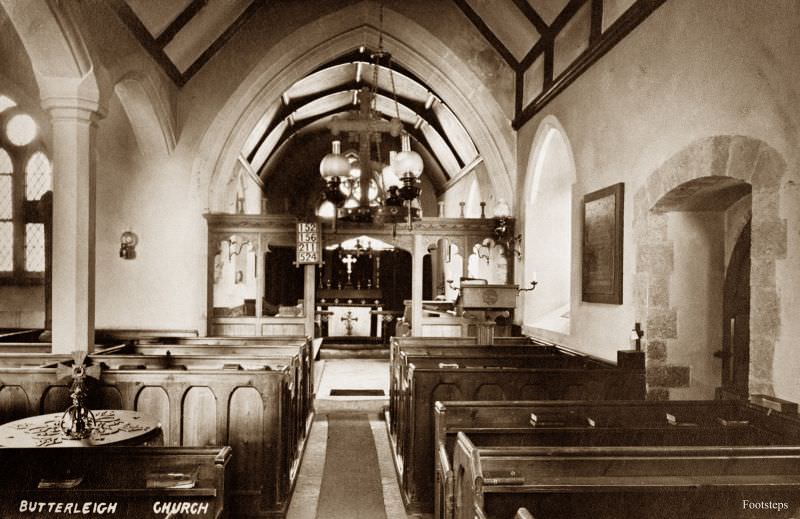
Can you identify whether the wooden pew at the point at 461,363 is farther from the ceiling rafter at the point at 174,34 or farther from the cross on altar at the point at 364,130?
the ceiling rafter at the point at 174,34

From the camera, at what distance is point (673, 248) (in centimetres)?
419

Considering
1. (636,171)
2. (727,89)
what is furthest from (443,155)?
(727,89)

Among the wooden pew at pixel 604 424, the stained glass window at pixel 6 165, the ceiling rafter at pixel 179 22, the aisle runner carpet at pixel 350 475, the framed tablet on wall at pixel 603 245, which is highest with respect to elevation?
the ceiling rafter at pixel 179 22

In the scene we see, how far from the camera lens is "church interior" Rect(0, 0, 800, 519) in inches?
86.0

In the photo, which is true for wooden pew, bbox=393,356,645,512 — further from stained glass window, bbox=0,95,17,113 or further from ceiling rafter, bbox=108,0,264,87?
stained glass window, bbox=0,95,17,113

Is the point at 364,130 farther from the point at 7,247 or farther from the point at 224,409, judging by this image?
the point at 7,247

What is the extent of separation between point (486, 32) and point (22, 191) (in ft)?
20.8

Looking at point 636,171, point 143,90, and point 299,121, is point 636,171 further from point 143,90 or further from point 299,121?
point 299,121

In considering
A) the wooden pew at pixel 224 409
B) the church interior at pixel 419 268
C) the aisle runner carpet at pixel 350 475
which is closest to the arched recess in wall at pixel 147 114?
the church interior at pixel 419 268

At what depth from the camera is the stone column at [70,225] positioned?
4785 millimetres

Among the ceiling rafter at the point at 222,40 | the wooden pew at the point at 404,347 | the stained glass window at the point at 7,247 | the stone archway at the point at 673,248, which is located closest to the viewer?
the stone archway at the point at 673,248

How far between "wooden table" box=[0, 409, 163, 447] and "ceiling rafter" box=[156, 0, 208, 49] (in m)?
4.51

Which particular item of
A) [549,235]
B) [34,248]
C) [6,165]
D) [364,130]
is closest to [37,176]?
[6,165]

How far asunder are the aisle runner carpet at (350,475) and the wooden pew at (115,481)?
1.75 m
